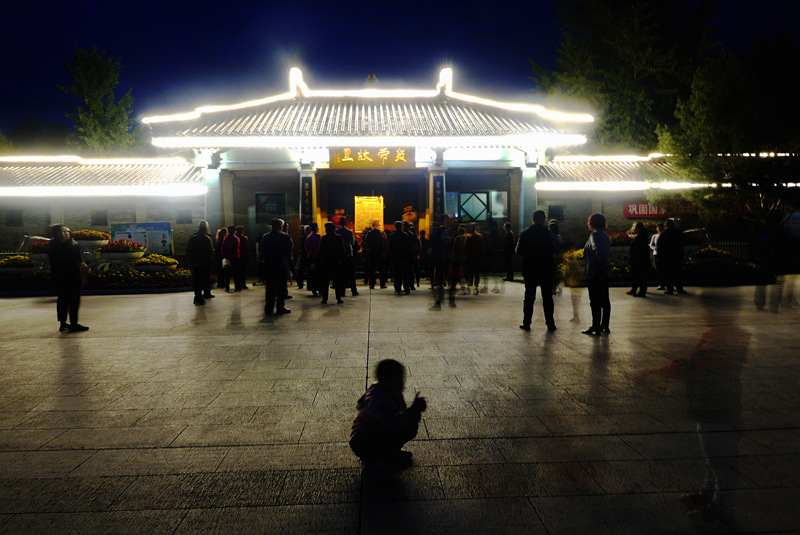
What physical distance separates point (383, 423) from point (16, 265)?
16.2m

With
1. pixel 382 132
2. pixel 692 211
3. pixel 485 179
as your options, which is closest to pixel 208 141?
pixel 382 132

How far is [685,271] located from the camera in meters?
15.4

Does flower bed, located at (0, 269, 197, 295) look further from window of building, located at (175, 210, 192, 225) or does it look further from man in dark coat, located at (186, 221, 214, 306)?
window of building, located at (175, 210, 192, 225)

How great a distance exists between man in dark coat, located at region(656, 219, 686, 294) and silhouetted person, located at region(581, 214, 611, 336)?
18.9 ft

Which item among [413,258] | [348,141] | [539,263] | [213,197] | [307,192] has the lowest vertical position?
[413,258]

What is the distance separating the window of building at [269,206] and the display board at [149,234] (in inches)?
129

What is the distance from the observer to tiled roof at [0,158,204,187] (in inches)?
805

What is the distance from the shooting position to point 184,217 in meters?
20.8

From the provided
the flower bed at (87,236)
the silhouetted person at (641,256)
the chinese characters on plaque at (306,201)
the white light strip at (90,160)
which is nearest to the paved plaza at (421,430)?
the silhouetted person at (641,256)

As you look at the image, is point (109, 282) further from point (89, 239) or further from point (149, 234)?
point (149, 234)

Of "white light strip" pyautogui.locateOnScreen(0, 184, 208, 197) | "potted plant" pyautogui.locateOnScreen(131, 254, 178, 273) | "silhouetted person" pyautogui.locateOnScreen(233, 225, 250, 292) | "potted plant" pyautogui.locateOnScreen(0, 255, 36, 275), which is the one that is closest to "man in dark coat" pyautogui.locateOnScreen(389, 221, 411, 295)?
"silhouetted person" pyautogui.locateOnScreen(233, 225, 250, 292)

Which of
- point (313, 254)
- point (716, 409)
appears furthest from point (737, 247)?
point (716, 409)

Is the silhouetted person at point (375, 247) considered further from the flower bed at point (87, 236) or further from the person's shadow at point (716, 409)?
the flower bed at point (87, 236)

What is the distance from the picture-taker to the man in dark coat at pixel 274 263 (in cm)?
979
